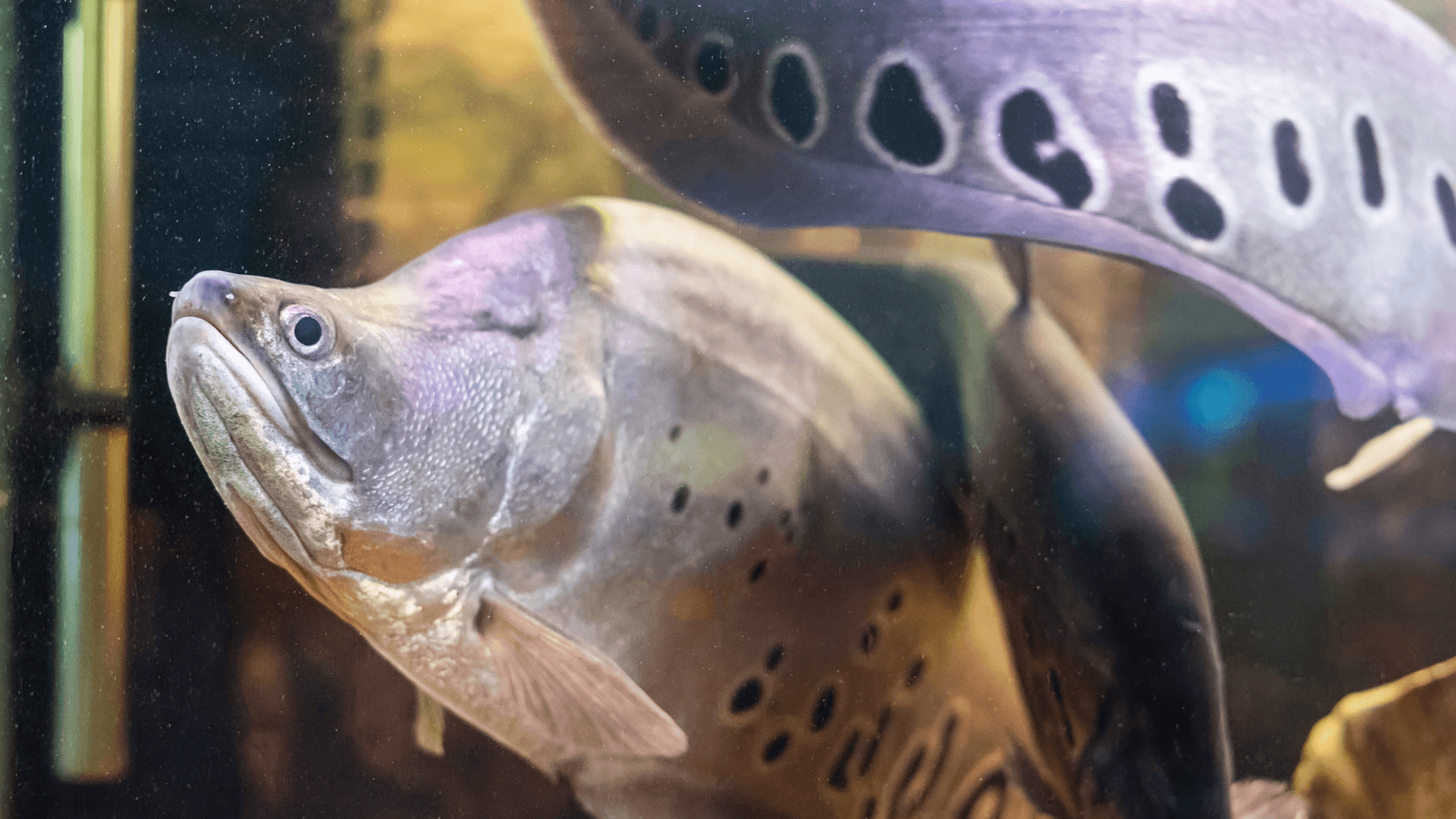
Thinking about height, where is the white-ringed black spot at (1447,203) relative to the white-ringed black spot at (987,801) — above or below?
above

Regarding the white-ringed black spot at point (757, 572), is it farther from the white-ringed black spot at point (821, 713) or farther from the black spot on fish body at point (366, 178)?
the black spot on fish body at point (366, 178)

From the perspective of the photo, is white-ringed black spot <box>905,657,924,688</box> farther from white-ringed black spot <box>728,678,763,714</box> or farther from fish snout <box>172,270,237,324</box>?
fish snout <box>172,270,237,324</box>

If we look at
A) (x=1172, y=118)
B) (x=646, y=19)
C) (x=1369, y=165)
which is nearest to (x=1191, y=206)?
(x=1172, y=118)

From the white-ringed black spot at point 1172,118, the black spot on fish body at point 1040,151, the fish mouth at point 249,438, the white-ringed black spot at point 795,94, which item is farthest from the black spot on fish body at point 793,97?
the fish mouth at point 249,438

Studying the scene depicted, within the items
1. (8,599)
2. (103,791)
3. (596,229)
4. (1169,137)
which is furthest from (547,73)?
(103,791)

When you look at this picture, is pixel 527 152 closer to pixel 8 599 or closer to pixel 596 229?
pixel 596 229

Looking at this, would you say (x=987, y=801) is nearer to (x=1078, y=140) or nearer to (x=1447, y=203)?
(x=1078, y=140)
